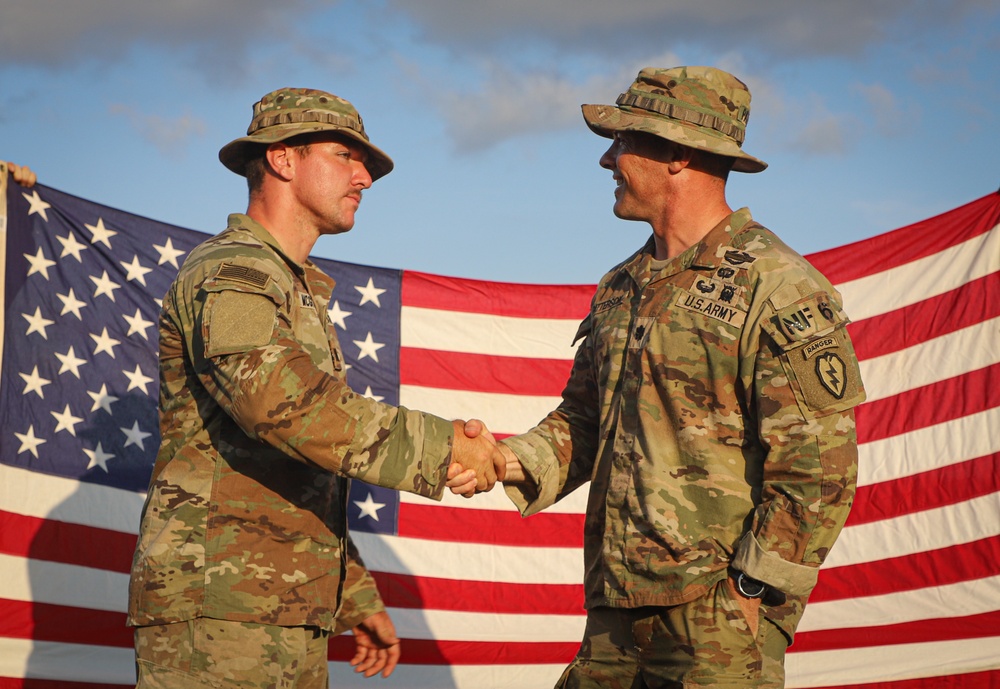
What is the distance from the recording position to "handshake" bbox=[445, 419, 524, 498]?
3.38m

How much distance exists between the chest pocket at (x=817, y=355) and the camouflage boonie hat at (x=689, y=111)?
587mm

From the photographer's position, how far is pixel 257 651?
3.07 metres

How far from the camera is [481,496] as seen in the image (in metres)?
6.71

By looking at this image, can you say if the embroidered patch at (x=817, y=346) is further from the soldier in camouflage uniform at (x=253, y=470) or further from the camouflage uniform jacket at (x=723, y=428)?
A: the soldier in camouflage uniform at (x=253, y=470)

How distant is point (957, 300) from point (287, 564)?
4.73 meters

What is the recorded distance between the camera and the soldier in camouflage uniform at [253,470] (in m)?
3.00

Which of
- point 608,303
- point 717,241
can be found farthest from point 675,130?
point 608,303

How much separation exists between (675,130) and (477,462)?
4.03ft

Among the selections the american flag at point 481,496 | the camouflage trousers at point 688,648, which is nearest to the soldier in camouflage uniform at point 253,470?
the camouflage trousers at point 688,648

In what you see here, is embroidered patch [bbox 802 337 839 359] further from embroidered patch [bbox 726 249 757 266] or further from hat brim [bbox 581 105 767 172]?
hat brim [bbox 581 105 767 172]

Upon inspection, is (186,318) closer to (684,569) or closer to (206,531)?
(206,531)

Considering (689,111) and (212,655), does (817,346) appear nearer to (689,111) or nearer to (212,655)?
(689,111)

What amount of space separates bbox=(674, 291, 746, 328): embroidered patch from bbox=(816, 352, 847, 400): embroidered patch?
25 centimetres

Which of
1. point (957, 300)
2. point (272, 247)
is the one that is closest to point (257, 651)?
point (272, 247)
